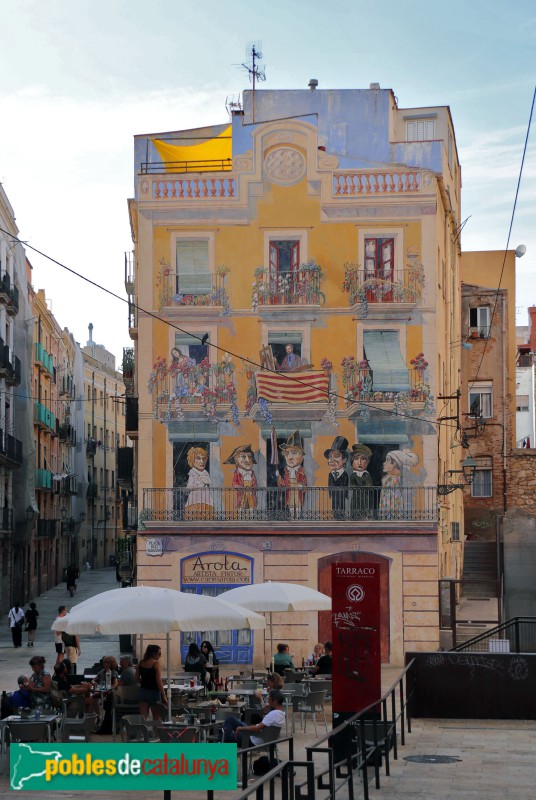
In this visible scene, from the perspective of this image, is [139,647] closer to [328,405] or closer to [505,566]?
[328,405]

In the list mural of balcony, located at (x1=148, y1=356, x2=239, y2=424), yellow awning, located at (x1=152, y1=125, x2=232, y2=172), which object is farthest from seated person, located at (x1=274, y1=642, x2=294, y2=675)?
yellow awning, located at (x1=152, y1=125, x2=232, y2=172)

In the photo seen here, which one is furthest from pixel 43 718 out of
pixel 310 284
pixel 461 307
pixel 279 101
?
pixel 461 307

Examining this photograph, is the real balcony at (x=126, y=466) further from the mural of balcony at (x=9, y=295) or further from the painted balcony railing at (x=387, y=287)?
the painted balcony railing at (x=387, y=287)

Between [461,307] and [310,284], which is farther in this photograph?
[461,307]

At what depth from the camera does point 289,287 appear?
115 feet

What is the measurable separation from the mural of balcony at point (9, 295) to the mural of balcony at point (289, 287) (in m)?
20.9

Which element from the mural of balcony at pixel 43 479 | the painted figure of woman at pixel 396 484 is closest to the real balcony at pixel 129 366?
the painted figure of woman at pixel 396 484

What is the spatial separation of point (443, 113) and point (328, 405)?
14005 millimetres

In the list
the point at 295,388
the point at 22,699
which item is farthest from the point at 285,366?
the point at 22,699

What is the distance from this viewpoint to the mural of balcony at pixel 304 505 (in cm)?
3412

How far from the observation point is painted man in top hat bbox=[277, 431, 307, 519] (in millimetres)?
34531

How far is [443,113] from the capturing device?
43.8 meters

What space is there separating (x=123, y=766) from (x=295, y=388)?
67.5 feet

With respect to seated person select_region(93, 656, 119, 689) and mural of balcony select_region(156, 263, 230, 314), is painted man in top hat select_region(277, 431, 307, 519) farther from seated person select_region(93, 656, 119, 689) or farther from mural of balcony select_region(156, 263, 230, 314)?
seated person select_region(93, 656, 119, 689)
